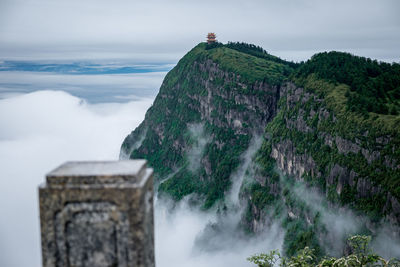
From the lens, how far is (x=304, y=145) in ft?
355

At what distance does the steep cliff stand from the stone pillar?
68271 mm

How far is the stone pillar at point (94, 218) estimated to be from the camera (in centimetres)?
1135

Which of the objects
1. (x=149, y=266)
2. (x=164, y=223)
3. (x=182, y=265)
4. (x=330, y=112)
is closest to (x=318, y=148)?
(x=330, y=112)

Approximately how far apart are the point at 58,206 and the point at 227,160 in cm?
16526

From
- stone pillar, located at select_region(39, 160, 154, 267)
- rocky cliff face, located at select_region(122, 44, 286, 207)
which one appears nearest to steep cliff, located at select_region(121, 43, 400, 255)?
rocky cliff face, located at select_region(122, 44, 286, 207)

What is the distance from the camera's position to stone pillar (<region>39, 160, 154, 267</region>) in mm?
11352

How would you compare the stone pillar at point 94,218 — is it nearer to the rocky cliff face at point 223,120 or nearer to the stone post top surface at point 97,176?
the stone post top surface at point 97,176

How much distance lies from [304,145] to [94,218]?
101431 mm

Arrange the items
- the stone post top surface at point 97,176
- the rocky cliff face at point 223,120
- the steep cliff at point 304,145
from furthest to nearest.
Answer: the rocky cliff face at point 223,120 → the steep cliff at point 304,145 → the stone post top surface at point 97,176

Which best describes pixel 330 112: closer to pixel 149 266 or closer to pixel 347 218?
pixel 347 218

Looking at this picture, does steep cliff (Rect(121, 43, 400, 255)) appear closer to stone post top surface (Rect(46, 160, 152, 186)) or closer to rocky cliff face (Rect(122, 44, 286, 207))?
rocky cliff face (Rect(122, 44, 286, 207))

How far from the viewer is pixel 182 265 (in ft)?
497

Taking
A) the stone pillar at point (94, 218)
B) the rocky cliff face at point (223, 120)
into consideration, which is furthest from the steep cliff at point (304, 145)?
the stone pillar at point (94, 218)

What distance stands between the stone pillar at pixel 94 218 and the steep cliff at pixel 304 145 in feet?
224
